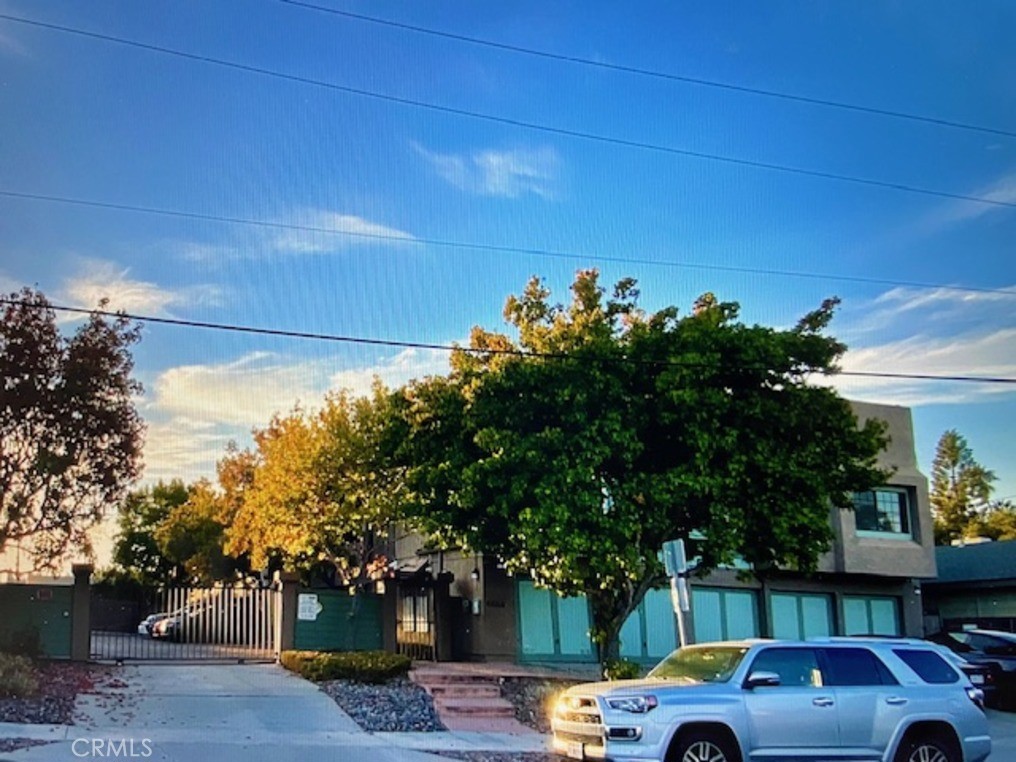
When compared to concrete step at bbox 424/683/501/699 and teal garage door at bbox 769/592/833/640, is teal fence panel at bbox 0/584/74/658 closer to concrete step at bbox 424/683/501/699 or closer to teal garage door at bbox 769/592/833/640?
concrete step at bbox 424/683/501/699

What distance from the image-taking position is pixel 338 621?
2334 centimetres

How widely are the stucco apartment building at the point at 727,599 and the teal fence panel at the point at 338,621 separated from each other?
1.97 metres

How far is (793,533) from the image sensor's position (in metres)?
19.5

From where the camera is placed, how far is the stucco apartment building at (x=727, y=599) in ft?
82.4

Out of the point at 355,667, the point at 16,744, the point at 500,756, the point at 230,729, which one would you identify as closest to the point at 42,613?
the point at 355,667

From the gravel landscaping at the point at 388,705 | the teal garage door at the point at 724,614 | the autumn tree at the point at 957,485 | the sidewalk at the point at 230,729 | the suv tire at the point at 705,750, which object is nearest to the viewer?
the suv tire at the point at 705,750

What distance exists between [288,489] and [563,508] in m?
7.90

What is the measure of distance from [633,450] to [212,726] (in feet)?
Result: 26.9

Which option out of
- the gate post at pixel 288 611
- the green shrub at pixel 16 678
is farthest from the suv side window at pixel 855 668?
the gate post at pixel 288 611

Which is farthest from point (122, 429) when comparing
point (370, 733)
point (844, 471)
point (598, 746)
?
point (844, 471)

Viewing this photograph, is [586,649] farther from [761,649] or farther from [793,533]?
[761,649]

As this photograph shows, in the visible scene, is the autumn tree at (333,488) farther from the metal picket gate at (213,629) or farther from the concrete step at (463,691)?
the concrete step at (463,691)

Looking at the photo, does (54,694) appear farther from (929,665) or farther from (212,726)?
(929,665)

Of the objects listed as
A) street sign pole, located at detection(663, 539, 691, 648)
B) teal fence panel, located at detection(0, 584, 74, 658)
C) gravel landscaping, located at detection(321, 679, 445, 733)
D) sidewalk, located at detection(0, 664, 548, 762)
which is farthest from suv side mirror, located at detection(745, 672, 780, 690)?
teal fence panel, located at detection(0, 584, 74, 658)
